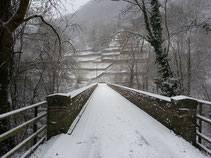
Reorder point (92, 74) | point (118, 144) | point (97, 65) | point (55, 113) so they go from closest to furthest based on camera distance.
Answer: point (118, 144) → point (55, 113) → point (92, 74) → point (97, 65)

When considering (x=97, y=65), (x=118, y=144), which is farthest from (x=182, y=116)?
(x=97, y=65)

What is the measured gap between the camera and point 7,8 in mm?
3797

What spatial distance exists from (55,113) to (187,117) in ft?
11.0

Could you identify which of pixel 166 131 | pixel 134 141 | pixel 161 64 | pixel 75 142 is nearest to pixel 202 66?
pixel 161 64

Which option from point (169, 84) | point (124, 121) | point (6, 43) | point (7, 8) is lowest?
point (124, 121)

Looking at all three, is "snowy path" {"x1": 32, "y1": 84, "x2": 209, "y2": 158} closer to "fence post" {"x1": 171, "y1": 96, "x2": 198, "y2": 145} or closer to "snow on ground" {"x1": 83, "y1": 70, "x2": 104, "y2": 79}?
"fence post" {"x1": 171, "y1": 96, "x2": 198, "y2": 145}

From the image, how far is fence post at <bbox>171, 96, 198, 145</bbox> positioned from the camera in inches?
122

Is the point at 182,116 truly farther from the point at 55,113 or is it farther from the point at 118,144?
the point at 55,113

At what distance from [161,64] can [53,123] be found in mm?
8169

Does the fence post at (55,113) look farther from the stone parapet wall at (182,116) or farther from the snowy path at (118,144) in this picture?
the stone parapet wall at (182,116)

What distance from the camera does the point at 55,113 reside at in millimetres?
3068

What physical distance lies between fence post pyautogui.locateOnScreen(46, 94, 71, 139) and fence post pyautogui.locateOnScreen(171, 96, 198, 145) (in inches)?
117

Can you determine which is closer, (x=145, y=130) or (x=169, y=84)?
(x=145, y=130)

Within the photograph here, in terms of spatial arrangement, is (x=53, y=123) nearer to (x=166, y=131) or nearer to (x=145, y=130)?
(x=145, y=130)
